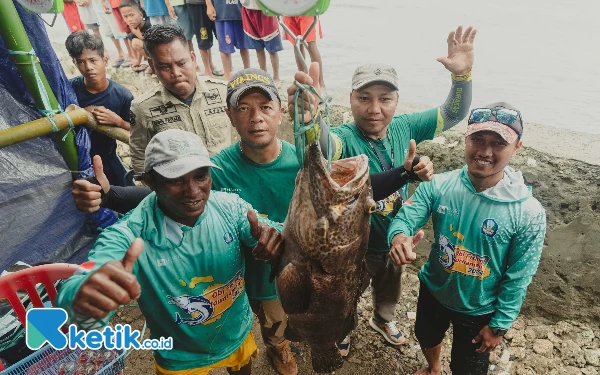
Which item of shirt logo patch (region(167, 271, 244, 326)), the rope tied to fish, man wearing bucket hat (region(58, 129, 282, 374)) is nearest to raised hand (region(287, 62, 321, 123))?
the rope tied to fish

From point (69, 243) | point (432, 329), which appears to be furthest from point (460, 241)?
point (69, 243)

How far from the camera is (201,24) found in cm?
782

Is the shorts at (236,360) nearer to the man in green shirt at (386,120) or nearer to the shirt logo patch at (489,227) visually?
the man in green shirt at (386,120)

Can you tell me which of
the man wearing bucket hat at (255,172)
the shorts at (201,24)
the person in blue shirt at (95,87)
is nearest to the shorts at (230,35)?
the shorts at (201,24)

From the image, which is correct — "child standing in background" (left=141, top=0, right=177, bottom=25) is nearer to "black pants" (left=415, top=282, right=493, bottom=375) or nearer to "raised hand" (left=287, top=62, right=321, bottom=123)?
"raised hand" (left=287, top=62, right=321, bottom=123)

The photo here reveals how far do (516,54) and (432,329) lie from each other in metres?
7.34

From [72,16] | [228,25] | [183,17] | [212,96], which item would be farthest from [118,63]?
[212,96]

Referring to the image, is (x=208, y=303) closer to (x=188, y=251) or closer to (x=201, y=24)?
(x=188, y=251)

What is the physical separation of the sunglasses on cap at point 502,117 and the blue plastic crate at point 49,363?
288 centimetres

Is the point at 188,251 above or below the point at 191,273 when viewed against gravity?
above

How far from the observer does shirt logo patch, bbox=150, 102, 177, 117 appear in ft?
12.0

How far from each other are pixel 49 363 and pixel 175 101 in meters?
2.40

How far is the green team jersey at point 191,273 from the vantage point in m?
2.21

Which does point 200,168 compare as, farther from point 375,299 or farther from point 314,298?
point 375,299
